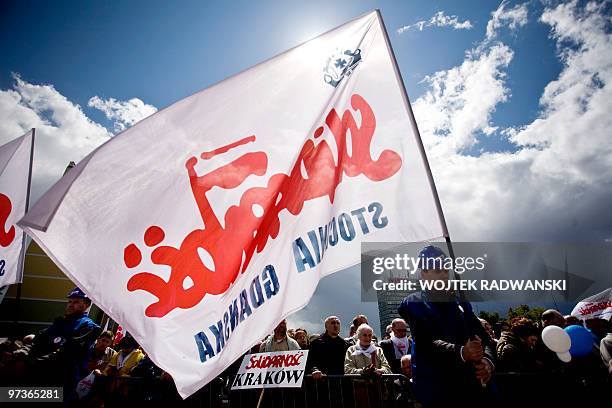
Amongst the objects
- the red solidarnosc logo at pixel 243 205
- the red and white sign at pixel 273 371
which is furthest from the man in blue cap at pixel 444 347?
the red and white sign at pixel 273 371

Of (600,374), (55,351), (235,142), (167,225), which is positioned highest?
(235,142)

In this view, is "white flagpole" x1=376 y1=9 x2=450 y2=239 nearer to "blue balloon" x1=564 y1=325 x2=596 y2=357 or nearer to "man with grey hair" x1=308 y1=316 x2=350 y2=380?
"blue balloon" x1=564 y1=325 x2=596 y2=357

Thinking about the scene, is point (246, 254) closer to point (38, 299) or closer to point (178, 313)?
point (178, 313)

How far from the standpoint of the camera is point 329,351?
652cm

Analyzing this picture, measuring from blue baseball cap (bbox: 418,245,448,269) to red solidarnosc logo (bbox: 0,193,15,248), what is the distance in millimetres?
6294

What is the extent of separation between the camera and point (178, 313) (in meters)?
2.55

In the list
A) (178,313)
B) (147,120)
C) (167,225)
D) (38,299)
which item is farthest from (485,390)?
(38,299)

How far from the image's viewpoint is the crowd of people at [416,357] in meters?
2.69

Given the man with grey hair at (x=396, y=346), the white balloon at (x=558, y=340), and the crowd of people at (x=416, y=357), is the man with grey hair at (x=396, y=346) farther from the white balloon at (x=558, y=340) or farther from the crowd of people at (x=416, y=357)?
the white balloon at (x=558, y=340)

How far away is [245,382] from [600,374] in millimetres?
5344

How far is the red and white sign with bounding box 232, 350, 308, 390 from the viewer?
495 centimetres

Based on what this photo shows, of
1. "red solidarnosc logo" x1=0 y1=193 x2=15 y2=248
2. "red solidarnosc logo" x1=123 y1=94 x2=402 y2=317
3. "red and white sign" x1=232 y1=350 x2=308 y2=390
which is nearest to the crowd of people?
"red and white sign" x1=232 y1=350 x2=308 y2=390

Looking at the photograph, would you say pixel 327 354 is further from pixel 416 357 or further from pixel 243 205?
pixel 243 205

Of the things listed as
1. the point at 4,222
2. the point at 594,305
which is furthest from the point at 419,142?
the point at 594,305
